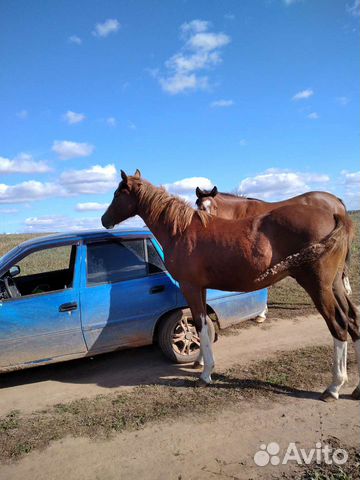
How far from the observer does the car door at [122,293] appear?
14.0 ft

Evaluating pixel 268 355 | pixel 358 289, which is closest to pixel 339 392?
pixel 268 355

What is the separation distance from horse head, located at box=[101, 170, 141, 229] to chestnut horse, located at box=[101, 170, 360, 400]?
23.1 inches

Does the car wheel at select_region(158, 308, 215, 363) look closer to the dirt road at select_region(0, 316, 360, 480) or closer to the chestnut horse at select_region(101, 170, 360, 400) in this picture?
the dirt road at select_region(0, 316, 360, 480)

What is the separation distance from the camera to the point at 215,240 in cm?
396

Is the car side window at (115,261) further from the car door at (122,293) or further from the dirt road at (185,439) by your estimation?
the dirt road at (185,439)

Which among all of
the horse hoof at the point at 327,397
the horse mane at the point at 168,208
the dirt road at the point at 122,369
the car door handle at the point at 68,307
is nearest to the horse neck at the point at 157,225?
the horse mane at the point at 168,208

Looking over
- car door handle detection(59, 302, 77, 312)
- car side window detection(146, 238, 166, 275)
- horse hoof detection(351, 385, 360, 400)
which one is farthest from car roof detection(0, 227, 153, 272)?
horse hoof detection(351, 385, 360, 400)

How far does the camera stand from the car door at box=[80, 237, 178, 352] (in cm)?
428

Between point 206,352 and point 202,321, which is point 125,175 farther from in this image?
point 206,352

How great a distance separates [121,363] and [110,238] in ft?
5.94

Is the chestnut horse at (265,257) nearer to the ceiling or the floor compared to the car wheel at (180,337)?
nearer to the ceiling

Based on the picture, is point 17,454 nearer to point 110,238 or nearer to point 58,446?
point 58,446

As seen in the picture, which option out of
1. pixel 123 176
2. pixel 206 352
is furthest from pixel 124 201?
pixel 206 352

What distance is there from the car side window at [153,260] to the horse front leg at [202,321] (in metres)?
0.66
